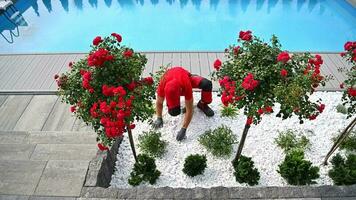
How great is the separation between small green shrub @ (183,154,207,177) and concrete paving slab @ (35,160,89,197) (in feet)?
4.78

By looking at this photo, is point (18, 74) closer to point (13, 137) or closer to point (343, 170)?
point (13, 137)

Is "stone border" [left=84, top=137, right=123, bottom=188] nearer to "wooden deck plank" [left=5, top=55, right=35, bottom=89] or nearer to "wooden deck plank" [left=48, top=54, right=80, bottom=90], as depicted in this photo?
"wooden deck plank" [left=48, top=54, right=80, bottom=90]

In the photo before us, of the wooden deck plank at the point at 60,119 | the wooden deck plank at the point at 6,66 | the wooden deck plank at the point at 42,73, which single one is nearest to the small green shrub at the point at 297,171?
the wooden deck plank at the point at 60,119

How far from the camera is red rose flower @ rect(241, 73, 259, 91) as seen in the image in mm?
3852

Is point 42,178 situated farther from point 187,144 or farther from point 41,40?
point 41,40

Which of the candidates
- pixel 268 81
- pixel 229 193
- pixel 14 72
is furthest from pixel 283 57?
pixel 14 72

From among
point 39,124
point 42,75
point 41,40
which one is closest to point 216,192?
point 39,124

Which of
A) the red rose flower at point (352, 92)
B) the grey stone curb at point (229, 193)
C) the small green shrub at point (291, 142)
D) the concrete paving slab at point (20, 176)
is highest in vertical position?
the red rose flower at point (352, 92)

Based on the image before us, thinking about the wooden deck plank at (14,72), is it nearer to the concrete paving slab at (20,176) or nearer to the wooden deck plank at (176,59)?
the concrete paving slab at (20,176)

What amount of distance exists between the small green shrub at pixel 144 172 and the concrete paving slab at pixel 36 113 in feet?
7.72

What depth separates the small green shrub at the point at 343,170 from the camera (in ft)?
15.5

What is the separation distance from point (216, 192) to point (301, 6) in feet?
32.6

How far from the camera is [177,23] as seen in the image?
38.1 ft

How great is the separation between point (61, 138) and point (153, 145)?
1571mm
